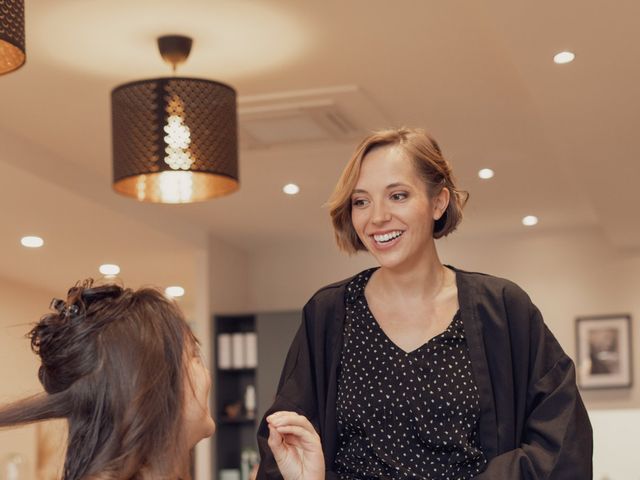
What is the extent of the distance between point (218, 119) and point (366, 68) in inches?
36.7

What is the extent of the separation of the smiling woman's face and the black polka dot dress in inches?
5.8

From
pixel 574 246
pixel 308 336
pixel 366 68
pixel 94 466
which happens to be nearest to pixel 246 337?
pixel 574 246

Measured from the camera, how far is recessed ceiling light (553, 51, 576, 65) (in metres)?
3.79

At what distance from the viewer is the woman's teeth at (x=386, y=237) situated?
192 cm

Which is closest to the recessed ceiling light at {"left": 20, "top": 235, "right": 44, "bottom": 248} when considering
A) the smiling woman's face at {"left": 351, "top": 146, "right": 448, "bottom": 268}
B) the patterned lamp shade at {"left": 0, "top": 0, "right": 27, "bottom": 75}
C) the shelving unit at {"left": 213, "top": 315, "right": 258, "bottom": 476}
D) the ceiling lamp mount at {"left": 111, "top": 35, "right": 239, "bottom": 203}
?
the shelving unit at {"left": 213, "top": 315, "right": 258, "bottom": 476}

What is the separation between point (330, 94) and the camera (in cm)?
464

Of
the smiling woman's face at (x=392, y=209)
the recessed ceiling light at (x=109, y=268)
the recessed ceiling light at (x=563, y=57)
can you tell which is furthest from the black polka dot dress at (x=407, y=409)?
the recessed ceiling light at (x=109, y=268)

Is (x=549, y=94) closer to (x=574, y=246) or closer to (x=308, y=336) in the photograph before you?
(x=308, y=336)

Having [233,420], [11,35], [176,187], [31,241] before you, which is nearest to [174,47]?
[176,187]

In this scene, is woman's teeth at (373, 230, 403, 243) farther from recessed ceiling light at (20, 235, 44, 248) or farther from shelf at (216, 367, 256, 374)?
shelf at (216, 367, 256, 374)

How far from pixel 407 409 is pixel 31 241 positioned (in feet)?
16.7

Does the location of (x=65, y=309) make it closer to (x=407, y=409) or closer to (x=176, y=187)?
(x=407, y=409)

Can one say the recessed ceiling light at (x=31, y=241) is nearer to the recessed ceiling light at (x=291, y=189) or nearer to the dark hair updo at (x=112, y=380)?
the recessed ceiling light at (x=291, y=189)

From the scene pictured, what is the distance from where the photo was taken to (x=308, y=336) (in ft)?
6.63
